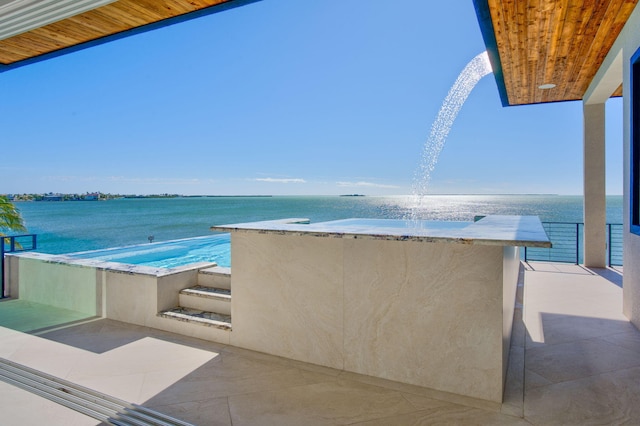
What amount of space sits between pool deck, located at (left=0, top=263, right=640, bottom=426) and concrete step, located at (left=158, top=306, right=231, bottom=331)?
0.15 metres

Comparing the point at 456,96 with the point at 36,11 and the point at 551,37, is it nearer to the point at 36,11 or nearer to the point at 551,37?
the point at 551,37

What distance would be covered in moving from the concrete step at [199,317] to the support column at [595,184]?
226 inches

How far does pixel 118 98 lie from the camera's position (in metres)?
27.0

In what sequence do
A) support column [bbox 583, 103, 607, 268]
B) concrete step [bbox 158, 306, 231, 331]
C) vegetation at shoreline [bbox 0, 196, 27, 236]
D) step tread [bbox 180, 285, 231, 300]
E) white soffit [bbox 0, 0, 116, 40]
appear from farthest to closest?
vegetation at shoreline [bbox 0, 196, 27, 236] < support column [bbox 583, 103, 607, 268] < step tread [bbox 180, 285, 231, 300] < concrete step [bbox 158, 306, 231, 331] < white soffit [bbox 0, 0, 116, 40]

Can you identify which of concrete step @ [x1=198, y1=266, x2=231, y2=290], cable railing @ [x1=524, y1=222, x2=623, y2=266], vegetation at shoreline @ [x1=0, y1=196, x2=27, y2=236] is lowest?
cable railing @ [x1=524, y1=222, x2=623, y2=266]

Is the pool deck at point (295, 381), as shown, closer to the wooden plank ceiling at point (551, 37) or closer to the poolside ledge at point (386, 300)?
the poolside ledge at point (386, 300)

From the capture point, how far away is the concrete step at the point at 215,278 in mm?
3436

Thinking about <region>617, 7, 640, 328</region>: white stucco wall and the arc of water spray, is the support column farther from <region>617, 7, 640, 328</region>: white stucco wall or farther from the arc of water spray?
<region>617, 7, 640, 328</region>: white stucco wall

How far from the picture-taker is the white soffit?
7.56 ft

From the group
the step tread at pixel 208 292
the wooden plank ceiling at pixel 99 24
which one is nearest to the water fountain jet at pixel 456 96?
the wooden plank ceiling at pixel 99 24

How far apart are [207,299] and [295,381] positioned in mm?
1342

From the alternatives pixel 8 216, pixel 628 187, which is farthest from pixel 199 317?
pixel 8 216

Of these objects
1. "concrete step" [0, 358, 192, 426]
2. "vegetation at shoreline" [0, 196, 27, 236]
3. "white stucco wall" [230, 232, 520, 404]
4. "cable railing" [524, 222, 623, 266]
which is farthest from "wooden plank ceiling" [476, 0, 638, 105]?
"vegetation at shoreline" [0, 196, 27, 236]

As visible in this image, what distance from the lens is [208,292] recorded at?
3.32m
